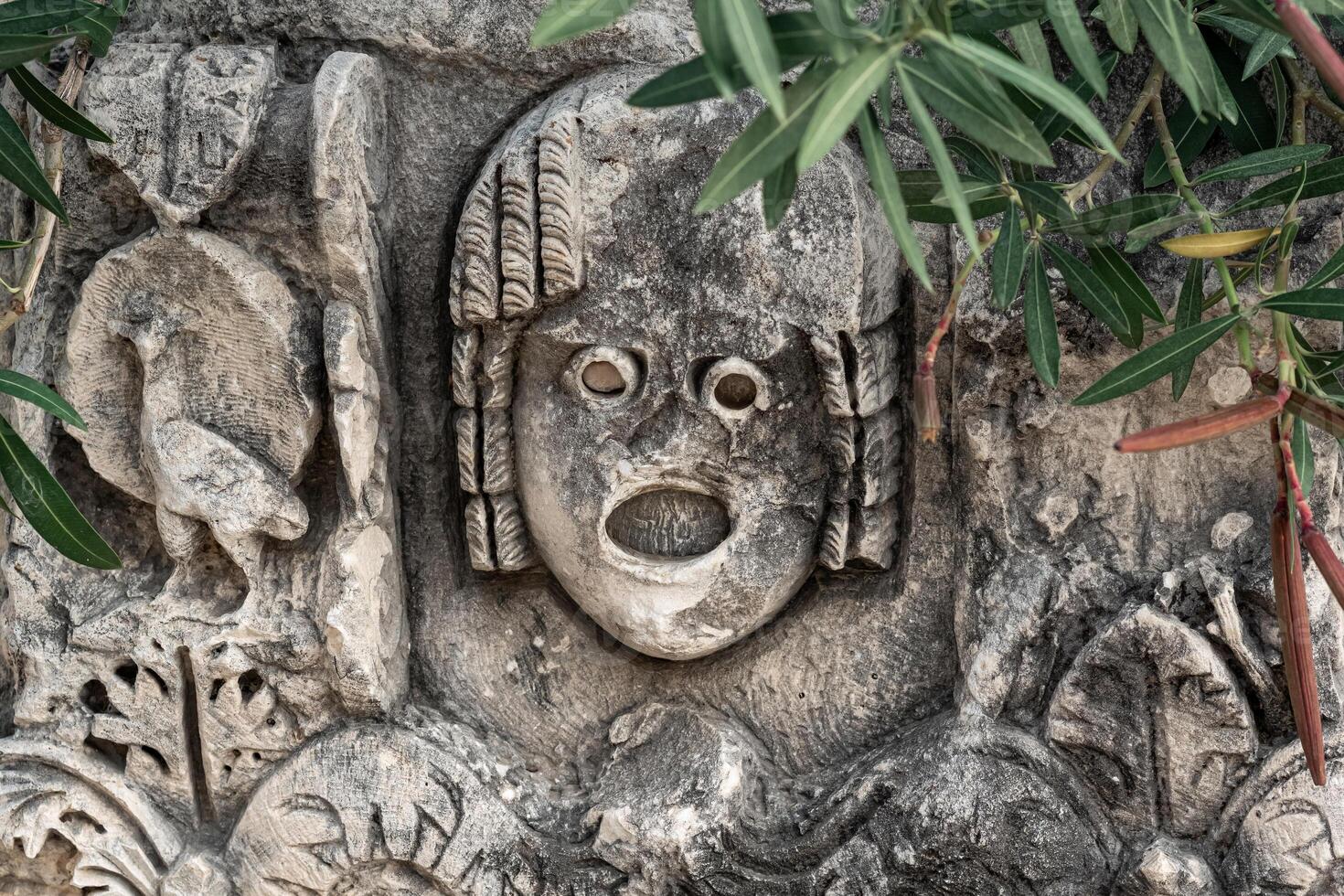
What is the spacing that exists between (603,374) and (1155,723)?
0.75 meters

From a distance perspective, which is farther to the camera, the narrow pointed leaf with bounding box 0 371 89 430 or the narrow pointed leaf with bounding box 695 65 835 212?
the narrow pointed leaf with bounding box 0 371 89 430

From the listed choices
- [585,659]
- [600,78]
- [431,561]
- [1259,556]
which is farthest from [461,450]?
[1259,556]

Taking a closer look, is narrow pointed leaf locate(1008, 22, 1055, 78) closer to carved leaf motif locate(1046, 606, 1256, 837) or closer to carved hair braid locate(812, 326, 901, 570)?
carved hair braid locate(812, 326, 901, 570)

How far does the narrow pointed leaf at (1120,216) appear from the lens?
1695 mm

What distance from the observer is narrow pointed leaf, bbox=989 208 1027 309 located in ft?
5.50

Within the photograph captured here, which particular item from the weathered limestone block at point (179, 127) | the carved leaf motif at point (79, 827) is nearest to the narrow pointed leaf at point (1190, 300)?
the weathered limestone block at point (179, 127)

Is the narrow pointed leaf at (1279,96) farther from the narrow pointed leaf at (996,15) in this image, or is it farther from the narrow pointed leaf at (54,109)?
the narrow pointed leaf at (54,109)

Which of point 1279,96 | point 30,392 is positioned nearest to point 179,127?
point 30,392

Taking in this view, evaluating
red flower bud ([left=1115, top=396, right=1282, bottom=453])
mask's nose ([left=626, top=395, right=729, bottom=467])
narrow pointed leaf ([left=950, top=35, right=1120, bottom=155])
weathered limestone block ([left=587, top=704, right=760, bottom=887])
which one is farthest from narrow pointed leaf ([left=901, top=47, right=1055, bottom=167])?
weathered limestone block ([left=587, top=704, right=760, bottom=887])

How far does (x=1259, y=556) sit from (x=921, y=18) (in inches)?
34.4

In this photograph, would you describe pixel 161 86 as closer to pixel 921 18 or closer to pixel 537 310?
pixel 537 310

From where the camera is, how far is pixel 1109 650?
6.18 ft

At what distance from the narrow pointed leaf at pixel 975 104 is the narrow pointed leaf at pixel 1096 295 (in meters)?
0.39

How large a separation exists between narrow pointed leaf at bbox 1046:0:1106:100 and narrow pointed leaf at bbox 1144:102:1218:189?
460mm
